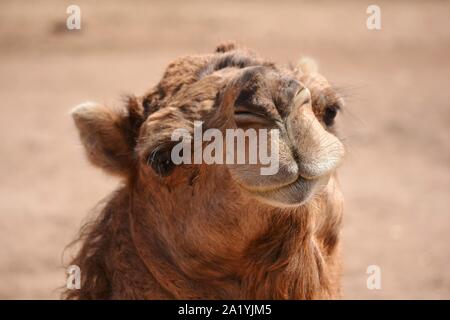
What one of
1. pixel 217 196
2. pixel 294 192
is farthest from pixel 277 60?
pixel 294 192

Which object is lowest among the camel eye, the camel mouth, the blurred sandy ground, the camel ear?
the camel mouth

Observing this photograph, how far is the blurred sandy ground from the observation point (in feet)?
36.4

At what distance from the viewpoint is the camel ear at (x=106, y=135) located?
5.39 metres

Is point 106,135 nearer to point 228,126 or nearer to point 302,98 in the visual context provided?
point 228,126

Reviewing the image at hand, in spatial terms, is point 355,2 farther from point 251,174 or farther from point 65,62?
point 251,174

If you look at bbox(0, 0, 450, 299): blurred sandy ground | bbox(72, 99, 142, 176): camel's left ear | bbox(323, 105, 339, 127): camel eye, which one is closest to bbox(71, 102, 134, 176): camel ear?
bbox(72, 99, 142, 176): camel's left ear

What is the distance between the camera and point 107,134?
17.9ft

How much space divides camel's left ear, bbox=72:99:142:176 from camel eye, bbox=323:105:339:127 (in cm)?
139

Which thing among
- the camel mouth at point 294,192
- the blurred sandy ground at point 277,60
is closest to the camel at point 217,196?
the camel mouth at point 294,192

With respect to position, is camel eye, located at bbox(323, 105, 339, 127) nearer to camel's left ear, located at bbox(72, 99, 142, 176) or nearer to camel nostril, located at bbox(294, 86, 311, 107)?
camel nostril, located at bbox(294, 86, 311, 107)

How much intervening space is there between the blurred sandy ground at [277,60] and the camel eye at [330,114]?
0.91 meters

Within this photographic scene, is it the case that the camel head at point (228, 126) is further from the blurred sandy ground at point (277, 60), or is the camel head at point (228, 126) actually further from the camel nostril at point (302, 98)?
the blurred sandy ground at point (277, 60)

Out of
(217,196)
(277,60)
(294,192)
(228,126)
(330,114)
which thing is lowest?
(294,192)

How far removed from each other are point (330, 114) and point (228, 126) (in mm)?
791
